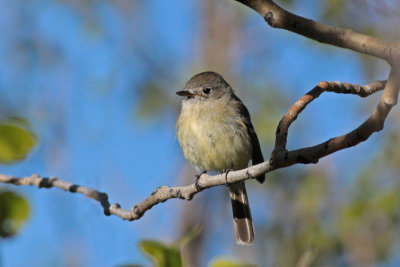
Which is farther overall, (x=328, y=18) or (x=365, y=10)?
(x=328, y=18)

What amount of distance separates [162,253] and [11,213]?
84 centimetres

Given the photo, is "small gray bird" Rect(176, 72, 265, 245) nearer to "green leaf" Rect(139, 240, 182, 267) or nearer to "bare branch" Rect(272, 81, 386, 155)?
"bare branch" Rect(272, 81, 386, 155)

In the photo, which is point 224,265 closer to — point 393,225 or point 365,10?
point 365,10

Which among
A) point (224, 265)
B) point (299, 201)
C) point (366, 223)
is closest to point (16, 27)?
point (299, 201)

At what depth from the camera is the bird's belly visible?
5301mm

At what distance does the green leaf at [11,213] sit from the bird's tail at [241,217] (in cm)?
326

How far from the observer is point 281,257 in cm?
730

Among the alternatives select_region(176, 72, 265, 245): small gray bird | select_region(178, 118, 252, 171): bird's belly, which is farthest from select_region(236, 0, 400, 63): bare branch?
select_region(178, 118, 252, 171): bird's belly

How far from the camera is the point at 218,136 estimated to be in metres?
5.34

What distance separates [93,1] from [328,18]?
523 centimetres

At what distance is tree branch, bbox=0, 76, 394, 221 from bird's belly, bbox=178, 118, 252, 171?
1847 millimetres

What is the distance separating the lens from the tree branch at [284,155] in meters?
1.94

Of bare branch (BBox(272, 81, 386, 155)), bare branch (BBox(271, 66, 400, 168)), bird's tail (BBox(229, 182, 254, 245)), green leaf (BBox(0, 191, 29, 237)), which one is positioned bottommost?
bare branch (BBox(271, 66, 400, 168))

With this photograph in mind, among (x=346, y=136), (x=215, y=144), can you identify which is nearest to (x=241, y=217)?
(x=215, y=144)
